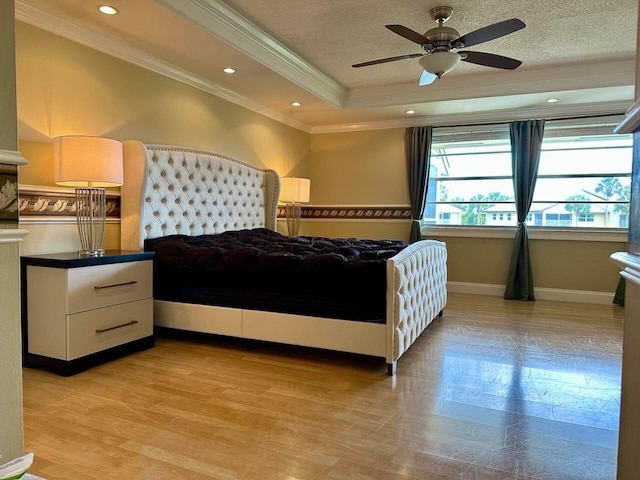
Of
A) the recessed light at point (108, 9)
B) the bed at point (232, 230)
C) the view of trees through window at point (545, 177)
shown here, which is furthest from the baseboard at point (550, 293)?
the recessed light at point (108, 9)

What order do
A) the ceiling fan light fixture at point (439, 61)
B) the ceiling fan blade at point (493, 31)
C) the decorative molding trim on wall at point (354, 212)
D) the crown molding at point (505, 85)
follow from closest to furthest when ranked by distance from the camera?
the ceiling fan blade at point (493, 31), the ceiling fan light fixture at point (439, 61), the crown molding at point (505, 85), the decorative molding trim on wall at point (354, 212)

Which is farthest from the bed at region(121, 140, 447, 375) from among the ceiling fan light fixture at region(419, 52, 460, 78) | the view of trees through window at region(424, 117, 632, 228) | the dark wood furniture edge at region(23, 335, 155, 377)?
the view of trees through window at region(424, 117, 632, 228)

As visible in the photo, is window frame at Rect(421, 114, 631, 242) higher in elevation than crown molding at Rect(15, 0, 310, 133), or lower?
lower

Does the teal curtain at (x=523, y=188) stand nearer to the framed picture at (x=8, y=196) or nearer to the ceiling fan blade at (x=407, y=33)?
the ceiling fan blade at (x=407, y=33)

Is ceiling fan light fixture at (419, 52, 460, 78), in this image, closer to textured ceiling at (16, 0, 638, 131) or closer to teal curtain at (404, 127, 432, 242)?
textured ceiling at (16, 0, 638, 131)

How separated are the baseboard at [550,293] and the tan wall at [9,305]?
5149mm

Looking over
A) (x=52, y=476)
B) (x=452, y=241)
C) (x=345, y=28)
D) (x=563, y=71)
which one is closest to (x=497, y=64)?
(x=345, y=28)

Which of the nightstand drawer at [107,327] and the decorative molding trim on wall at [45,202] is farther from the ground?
the decorative molding trim on wall at [45,202]

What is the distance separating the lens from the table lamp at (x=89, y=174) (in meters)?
2.67

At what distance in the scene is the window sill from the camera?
492cm

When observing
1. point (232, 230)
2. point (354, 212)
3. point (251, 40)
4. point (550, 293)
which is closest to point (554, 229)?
point (550, 293)

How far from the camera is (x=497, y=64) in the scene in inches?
123

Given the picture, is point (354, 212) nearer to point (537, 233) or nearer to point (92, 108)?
point (537, 233)

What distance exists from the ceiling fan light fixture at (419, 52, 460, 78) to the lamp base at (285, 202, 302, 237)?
291 cm
